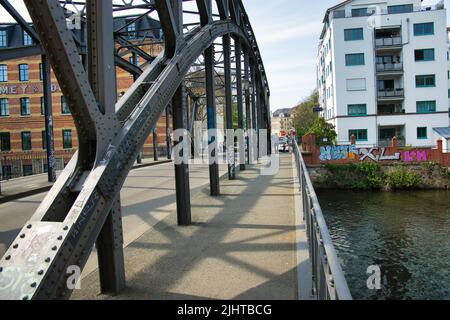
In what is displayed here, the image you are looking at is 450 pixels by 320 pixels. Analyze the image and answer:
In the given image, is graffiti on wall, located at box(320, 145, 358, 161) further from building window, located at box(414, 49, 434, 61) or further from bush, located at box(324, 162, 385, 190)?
building window, located at box(414, 49, 434, 61)

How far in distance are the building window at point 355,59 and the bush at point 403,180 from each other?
17.9 meters

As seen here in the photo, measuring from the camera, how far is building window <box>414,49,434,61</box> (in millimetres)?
41188

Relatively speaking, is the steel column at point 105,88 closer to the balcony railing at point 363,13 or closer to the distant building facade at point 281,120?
the balcony railing at point 363,13

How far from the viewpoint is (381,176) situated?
94.0ft

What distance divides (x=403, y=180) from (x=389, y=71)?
1825 cm

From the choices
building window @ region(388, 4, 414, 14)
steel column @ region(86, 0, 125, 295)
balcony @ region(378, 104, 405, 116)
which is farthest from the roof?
steel column @ region(86, 0, 125, 295)

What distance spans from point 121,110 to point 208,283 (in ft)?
8.08

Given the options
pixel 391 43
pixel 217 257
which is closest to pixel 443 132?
pixel 391 43

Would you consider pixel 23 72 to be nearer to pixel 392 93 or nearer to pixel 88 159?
pixel 88 159

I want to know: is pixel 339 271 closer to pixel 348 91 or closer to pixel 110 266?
pixel 110 266

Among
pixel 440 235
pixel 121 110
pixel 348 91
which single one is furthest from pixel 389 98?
pixel 121 110

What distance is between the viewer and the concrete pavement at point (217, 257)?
454 centimetres

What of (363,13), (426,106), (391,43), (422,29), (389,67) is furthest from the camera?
(363,13)

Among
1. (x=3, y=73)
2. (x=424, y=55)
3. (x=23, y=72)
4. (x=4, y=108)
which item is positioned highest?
(x=424, y=55)
